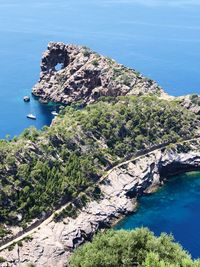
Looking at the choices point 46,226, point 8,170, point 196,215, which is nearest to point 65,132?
point 8,170

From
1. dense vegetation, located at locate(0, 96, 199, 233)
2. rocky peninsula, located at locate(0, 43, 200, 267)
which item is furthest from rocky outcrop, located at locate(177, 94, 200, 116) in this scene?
dense vegetation, located at locate(0, 96, 199, 233)

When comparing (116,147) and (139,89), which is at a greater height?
(139,89)

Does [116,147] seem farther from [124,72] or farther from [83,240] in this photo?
[124,72]

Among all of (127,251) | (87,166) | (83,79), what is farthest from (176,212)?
(83,79)

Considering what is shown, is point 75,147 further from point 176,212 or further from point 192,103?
point 192,103

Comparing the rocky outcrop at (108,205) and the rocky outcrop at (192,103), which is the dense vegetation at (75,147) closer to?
the rocky outcrop at (108,205)

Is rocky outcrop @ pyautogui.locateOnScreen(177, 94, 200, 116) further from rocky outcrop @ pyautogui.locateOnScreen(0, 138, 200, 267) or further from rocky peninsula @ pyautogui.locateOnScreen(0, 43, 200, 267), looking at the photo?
rocky outcrop @ pyautogui.locateOnScreen(0, 138, 200, 267)

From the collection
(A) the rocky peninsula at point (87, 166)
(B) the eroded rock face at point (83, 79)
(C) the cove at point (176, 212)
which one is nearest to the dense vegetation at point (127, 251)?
(A) the rocky peninsula at point (87, 166)
